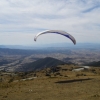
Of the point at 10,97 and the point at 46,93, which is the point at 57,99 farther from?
the point at 10,97

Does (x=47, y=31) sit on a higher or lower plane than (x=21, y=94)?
higher

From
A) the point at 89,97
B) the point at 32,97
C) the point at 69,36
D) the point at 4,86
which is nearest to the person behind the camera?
the point at 89,97

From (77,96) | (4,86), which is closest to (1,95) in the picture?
(4,86)

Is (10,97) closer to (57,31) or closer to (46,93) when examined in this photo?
(46,93)

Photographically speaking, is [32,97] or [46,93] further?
[46,93]

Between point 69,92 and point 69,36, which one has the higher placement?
point 69,36

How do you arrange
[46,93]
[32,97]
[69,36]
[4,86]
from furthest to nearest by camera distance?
[69,36]
[4,86]
[46,93]
[32,97]

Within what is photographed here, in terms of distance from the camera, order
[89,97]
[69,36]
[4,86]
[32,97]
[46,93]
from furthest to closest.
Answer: [69,36]
[4,86]
[46,93]
[32,97]
[89,97]

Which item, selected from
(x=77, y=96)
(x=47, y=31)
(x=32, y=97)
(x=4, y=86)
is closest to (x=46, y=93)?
(x=32, y=97)

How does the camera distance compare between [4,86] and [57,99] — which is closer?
[57,99]
